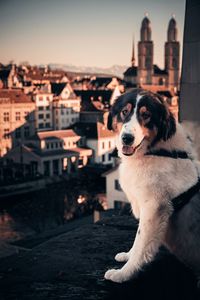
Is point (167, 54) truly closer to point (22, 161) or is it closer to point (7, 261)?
point (22, 161)

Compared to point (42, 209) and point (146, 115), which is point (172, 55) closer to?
point (42, 209)


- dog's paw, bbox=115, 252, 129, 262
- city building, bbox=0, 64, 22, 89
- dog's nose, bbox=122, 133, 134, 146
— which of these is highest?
dog's nose, bbox=122, 133, 134, 146

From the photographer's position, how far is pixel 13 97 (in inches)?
1454

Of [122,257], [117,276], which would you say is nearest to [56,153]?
[122,257]

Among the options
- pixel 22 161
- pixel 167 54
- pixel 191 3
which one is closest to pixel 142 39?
pixel 167 54

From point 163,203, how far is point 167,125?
0.32 meters

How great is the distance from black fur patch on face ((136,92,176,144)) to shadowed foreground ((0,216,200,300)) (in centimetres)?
56

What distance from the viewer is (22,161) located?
3095 centimetres

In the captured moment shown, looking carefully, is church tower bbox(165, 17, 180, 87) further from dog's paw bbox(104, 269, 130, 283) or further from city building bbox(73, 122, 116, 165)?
dog's paw bbox(104, 269, 130, 283)

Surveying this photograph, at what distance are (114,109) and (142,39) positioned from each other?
8378 centimetres

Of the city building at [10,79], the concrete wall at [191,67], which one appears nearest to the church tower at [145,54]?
the city building at [10,79]

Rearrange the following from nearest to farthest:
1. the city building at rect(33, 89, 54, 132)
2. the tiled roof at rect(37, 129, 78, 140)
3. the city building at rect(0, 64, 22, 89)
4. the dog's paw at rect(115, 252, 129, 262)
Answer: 1. the dog's paw at rect(115, 252, 129, 262)
2. the tiled roof at rect(37, 129, 78, 140)
3. the city building at rect(33, 89, 54, 132)
4. the city building at rect(0, 64, 22, 89)

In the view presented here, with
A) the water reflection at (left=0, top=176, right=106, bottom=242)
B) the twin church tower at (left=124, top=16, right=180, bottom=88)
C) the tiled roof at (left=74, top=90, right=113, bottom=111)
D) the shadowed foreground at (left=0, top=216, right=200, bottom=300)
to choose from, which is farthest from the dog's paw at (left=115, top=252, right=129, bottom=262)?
the twin church tower at (left=124, top=16, right=180, bottom=88)

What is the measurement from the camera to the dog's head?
2057 millimetres
